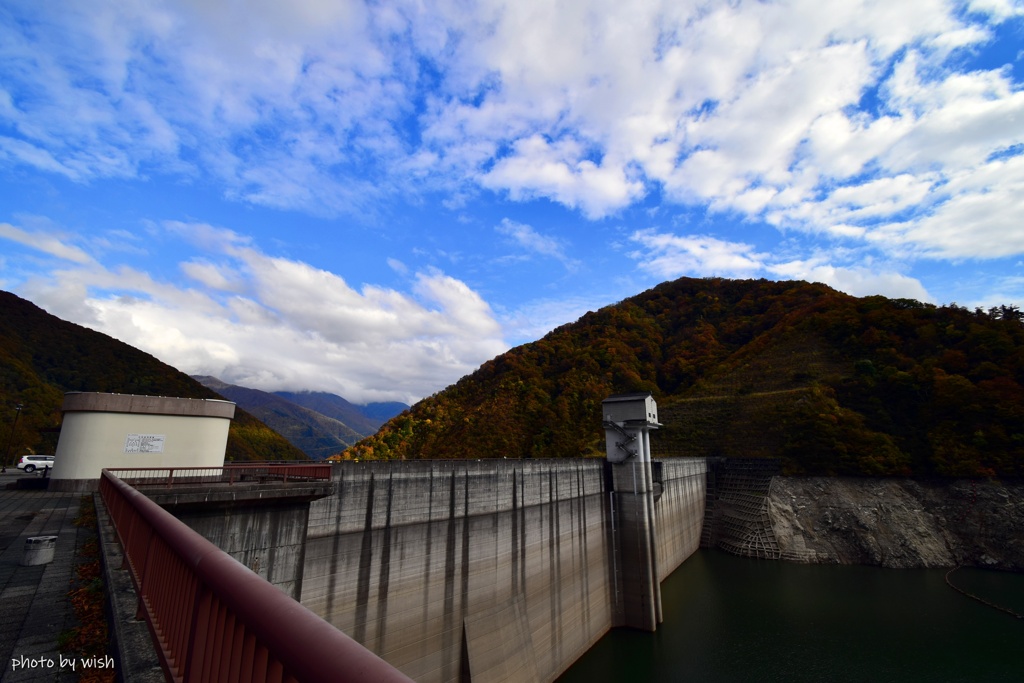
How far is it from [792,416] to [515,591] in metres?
43.4

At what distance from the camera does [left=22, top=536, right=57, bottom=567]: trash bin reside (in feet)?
23.4

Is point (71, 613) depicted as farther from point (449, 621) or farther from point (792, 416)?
point (792, 416)

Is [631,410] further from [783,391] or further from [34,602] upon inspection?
[783,391]

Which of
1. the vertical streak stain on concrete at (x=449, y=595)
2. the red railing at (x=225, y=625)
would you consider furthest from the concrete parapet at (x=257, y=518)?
the red railing at (x=225, y=625)

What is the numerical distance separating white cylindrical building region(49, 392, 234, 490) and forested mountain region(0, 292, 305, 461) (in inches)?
1813

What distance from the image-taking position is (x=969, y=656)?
76.3 feet

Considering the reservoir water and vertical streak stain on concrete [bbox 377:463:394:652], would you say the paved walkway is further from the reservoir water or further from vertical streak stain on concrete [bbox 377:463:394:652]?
the reservoir water

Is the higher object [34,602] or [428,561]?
[34,602]

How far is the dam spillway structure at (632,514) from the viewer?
2705 centimetres

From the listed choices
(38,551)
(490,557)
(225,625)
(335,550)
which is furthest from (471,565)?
(225,625)

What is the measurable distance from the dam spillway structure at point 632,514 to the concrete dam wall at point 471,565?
0.14 meters

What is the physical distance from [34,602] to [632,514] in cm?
2680

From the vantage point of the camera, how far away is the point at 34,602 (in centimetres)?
568

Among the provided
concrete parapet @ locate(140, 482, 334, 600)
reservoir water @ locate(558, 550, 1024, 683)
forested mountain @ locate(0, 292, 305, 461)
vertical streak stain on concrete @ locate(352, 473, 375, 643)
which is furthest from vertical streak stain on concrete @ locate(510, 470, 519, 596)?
forested mountain @ locate(0, 292, 305, 461)
